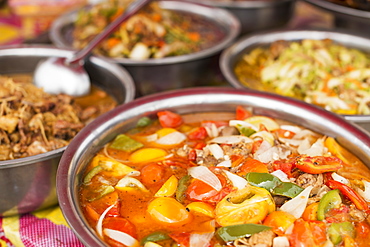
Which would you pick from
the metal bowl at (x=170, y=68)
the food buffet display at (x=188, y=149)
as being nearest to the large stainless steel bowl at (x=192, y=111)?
the food buffet display at (x=188, y=149)

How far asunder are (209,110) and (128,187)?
3.13 feet

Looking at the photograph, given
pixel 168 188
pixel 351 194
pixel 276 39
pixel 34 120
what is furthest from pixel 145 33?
pixel 351 194

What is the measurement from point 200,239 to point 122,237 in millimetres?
362

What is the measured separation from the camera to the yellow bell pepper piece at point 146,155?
8.39ft

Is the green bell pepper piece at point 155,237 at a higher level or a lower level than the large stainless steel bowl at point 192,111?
lower

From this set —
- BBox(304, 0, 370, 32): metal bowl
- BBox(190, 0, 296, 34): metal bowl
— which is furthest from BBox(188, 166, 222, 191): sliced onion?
BBox(190, 0, 296, 34): metal bowl

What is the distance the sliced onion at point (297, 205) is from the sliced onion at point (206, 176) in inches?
13.7

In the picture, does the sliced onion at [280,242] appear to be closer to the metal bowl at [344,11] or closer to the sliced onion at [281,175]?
the sliced onion at [281,175]

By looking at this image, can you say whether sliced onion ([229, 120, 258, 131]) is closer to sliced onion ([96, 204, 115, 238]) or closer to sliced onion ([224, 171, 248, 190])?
sliced onion ([224, 171, 248, 190])

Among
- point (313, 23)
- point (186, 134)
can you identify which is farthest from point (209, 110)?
point (313, 23)

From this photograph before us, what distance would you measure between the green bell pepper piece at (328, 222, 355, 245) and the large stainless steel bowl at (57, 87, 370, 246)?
0.62 m

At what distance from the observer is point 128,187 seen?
91.3 inches

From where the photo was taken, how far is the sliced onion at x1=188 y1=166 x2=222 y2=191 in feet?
7.34

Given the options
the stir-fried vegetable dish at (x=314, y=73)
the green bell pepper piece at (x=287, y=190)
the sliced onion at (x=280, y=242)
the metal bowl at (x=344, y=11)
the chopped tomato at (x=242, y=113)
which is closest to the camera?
the sliced onion at (x=280, y=242)
